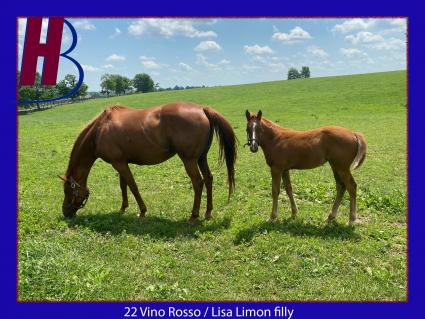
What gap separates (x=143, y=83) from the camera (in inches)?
2857

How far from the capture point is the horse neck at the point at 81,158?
8.02 metres

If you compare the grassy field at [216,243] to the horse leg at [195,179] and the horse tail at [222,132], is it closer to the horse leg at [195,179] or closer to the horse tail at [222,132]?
the horse leg at [195,179]

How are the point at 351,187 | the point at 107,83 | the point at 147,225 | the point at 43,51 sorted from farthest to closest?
the point at 107,83 < the point at 147,225 < the point at 351,187 < the point at 43,51

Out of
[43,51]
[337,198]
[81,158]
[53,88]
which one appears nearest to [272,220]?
[337,198]

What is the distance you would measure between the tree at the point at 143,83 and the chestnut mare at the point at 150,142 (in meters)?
65.8

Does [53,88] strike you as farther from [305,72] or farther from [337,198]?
[305,72]

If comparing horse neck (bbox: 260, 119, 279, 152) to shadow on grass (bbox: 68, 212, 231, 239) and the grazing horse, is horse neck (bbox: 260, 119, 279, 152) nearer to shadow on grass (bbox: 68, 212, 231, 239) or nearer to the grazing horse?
the grazing horse

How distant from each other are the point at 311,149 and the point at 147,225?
12.4 ft

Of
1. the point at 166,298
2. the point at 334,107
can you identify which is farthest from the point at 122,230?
the point at 334,107

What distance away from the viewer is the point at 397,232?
22.6 feet

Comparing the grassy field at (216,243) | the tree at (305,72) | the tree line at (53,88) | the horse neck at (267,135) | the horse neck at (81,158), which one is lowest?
the grassy field at (216,243)

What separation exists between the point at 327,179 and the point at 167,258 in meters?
6.68

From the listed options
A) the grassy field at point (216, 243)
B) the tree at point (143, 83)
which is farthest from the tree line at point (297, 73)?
the grassy field at point (216, 243)

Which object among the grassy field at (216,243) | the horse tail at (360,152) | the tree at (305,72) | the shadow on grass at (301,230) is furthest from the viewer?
the tree at (305,72)
